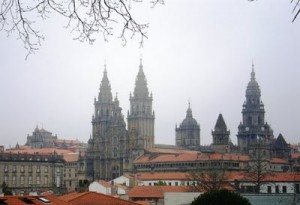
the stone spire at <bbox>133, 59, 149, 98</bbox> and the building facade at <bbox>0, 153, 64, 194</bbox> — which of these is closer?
the building facade at <bbox>0, 153, 64, 194</bbox>

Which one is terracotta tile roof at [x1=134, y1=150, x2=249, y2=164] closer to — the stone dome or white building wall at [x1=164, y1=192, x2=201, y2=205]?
the stone dome

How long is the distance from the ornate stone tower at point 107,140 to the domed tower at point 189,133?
75.7 ft

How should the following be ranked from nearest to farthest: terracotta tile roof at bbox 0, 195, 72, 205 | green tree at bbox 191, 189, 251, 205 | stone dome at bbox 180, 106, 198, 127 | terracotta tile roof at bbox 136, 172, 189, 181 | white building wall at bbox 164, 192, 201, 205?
terracotta tile roof at bbox 0, 195, 72, 205, green tree at bbox 191, 189, 251, 205, white building wall at bbox 164, 192, 201, 205, terracotta tile roof at bbox 136, 172, 189, 181, stone dome at bbox 180, 106, 198, 127

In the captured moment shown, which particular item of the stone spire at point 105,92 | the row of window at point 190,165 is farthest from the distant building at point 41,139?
the row of window at point 190,165

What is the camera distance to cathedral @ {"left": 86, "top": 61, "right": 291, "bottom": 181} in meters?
115

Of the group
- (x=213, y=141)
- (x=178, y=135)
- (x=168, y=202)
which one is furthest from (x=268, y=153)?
(x=168, y=202)

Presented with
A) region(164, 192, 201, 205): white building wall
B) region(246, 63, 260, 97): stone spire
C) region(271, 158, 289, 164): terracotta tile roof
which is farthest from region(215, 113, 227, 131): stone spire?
region(164, 192, 201, 205): white building wall

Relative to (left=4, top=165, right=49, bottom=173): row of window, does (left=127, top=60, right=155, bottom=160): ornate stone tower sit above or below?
above

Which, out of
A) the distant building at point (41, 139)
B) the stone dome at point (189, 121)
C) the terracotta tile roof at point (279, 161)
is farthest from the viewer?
the distant building at point (41, 139)

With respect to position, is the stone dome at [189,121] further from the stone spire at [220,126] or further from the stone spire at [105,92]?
the stone spire at [220,126]

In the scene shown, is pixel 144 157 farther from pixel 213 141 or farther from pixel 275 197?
pixel 275 197

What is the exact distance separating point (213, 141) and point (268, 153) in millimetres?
10511

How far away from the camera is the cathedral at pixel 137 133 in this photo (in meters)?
115

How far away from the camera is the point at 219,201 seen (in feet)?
102
